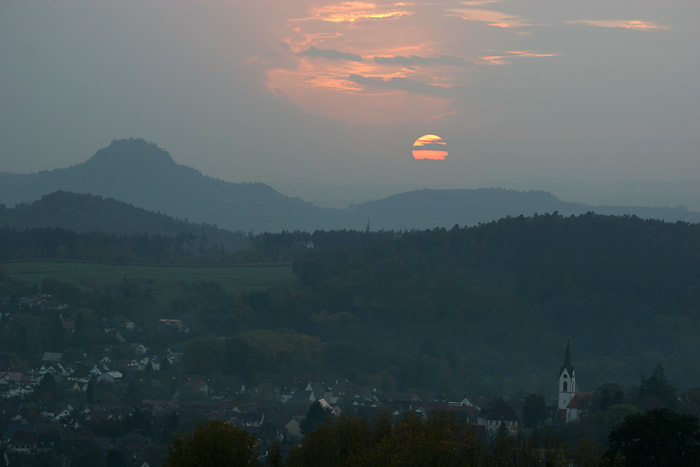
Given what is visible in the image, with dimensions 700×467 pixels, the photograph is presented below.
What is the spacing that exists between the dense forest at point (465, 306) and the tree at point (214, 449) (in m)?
57.5

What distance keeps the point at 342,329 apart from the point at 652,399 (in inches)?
2138

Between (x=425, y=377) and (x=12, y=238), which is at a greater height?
(x=12, y=238)

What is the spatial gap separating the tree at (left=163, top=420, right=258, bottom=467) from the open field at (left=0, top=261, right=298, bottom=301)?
3305 inches

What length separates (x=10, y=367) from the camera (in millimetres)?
87312

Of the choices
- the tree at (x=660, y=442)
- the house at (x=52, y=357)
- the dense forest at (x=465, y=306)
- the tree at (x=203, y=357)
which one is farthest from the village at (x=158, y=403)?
the tree at (x=660, y=442)

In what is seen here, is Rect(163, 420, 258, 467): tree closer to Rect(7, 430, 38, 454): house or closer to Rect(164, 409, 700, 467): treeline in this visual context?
Rect(164, 409, 700, 467): treeline

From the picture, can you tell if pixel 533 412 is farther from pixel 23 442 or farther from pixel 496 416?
pixel 23 442

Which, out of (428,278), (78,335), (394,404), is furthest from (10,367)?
(428,278)

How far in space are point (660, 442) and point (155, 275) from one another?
97.6m

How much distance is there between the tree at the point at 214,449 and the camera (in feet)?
98.2

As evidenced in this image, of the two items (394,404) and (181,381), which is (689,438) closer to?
(394,404)

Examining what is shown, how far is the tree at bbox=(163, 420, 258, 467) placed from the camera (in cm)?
2995

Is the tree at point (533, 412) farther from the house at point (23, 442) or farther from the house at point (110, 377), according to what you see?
the house at point (110, 377)

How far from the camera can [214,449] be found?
30359 millimetres
